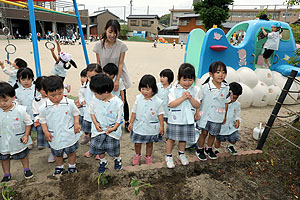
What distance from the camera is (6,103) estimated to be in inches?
84.1

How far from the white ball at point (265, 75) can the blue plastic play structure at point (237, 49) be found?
18 cm

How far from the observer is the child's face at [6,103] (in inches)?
83.3

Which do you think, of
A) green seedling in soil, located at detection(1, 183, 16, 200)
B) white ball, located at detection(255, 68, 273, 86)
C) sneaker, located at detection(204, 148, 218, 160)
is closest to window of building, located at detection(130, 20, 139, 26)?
Result: white ball, located at detection(255, 68, 273, 86)

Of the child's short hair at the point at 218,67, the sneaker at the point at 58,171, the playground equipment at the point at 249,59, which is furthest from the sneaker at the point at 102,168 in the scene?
the playground equipment at the point at 249,59

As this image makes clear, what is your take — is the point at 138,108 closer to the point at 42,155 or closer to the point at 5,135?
the point at 5,135

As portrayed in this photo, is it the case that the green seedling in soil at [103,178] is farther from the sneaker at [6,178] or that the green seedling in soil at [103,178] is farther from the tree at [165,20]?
the tree at [165,20]

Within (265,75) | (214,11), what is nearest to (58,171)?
(265,75)

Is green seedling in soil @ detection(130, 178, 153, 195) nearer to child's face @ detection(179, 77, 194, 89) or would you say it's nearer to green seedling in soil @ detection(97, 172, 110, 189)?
green seedling in soil @ detection(97, 172, 110, 189)

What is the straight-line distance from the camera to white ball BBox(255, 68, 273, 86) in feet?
18.8

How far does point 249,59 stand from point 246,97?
3.70 ft

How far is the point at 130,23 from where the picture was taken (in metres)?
50.7

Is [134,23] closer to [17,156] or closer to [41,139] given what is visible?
[41,139]

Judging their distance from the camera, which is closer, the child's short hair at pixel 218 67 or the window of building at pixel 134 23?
the child's short hair at pixel 218 67

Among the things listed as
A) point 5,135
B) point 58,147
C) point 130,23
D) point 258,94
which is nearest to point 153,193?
point 58,147
